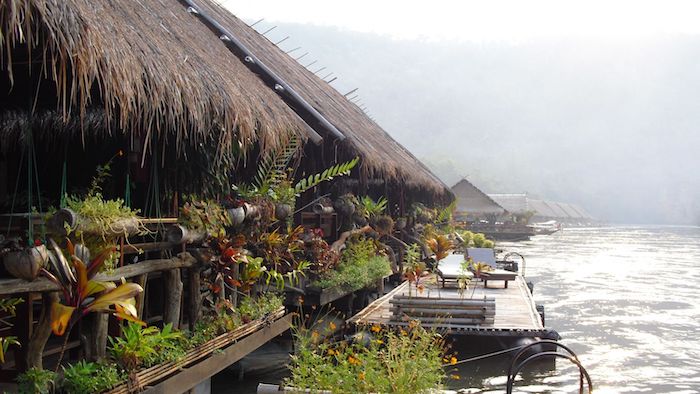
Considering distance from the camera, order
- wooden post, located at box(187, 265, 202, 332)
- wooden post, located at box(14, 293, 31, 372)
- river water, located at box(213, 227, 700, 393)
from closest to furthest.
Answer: wooden post, located at box(14, 293, 31, 372), wooden post, located at box(187, 265, 202, 332), river water, located at box(213, 227, 700, 393)

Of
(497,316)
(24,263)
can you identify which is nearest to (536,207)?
(497,316)

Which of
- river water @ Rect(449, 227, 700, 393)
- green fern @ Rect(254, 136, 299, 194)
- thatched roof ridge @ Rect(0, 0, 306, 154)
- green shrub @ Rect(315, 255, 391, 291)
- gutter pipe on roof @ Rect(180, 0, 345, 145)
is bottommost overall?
river water @ Rect(449, 227, 700, 393)

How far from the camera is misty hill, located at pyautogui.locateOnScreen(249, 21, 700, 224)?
110688mm

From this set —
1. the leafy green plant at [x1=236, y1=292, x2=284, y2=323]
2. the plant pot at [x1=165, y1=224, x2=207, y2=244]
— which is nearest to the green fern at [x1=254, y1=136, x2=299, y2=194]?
the leafy green plant at [x1=236, y1=292, x2=284, y2=323]

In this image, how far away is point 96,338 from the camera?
Answer: 4996mm

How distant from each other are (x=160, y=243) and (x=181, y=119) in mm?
974

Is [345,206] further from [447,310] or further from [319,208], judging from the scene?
[447,310]

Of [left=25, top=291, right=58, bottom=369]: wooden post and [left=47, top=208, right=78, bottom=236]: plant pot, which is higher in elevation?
[left=47, top=208, right=78, bottom=236]: plant pot

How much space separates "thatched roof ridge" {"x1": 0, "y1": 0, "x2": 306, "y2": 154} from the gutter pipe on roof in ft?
4.87

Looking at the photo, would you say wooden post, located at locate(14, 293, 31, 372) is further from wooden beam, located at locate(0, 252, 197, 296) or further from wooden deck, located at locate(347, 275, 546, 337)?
wooden deck, located at locate(347, 275, 546, 337)

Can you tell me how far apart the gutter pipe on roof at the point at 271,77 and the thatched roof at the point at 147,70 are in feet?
4.23

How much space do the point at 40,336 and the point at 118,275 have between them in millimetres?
781

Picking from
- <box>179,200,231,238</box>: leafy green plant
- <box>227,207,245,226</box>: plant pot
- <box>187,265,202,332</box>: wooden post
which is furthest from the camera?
<box>227,207,245,226</box>: plant pot

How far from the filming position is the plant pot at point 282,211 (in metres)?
8.16
